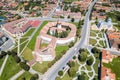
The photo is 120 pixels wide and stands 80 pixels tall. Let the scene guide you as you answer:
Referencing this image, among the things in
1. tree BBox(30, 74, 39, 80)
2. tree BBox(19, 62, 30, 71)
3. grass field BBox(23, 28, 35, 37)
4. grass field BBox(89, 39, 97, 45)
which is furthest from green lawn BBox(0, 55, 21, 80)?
grass field BBox(89, 39, 97, 45)

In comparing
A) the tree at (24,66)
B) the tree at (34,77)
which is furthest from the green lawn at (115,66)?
the tree at (24,66)

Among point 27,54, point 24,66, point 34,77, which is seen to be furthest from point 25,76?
Result: point 27,54

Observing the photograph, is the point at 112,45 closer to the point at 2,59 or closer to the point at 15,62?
the point at 15,62

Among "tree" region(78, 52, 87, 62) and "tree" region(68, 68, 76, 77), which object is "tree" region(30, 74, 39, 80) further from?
"tree" region(78, 52, 87, 62)

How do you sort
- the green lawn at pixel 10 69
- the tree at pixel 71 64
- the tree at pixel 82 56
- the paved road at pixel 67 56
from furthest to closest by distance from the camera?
the tree at pixel 82 56 → the tree at pixel 71 64 → the paved road at pixel 67 56 → the green lawn at pixel 10 69

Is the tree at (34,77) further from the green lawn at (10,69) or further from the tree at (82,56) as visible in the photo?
the tree at (82,56)

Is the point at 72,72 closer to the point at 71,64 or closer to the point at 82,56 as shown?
the point at 71,64
